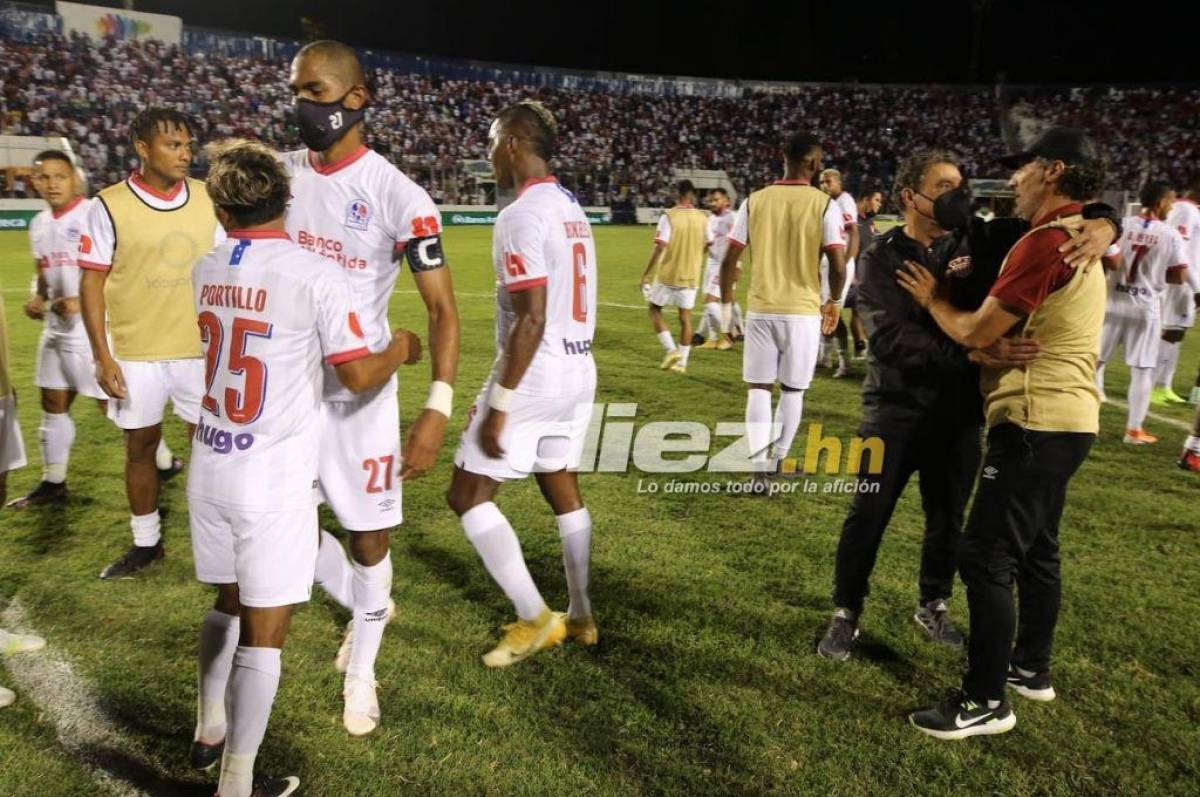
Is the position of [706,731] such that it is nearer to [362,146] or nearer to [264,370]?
[264,370]

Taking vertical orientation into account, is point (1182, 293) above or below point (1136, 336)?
above

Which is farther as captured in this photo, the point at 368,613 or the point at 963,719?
the point at 368,613

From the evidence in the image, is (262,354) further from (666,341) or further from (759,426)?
(666,341)

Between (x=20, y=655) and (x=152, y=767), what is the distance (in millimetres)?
1328

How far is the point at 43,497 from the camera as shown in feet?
19.4

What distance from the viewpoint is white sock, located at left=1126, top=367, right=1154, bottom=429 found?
25.5 ft

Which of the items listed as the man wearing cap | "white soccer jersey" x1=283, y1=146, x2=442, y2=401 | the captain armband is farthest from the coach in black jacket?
"white soccer jersey" x1=283, y1=146, x2=442, y2=401

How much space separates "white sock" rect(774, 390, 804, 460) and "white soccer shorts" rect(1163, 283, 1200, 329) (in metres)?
5.30

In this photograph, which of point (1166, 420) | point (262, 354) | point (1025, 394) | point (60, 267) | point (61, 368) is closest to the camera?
point (262, 354)

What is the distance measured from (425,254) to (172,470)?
452cm

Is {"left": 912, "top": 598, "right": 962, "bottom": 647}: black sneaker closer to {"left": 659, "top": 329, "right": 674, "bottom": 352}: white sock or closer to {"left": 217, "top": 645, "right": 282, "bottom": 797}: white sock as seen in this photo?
{"left": 217, "top": 645, "right": 282, "bottom": 797}: white sock

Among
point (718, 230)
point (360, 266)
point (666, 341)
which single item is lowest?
point (666, 341)

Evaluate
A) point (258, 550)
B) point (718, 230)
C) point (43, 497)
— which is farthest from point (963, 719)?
point (718, 230)

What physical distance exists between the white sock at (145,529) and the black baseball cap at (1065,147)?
504 cm
